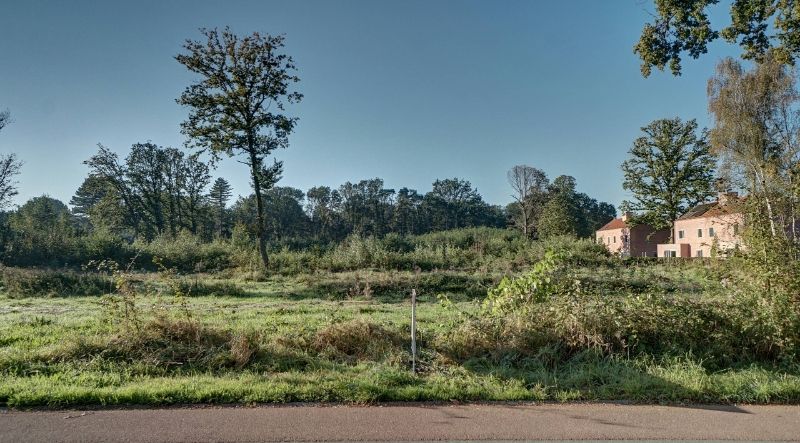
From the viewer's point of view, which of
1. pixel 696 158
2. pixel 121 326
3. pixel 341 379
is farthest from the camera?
pixel 696 158

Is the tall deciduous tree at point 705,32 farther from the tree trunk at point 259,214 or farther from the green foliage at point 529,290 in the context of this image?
the tree trunk at point 259,214

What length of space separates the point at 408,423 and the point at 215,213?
76.3 metres

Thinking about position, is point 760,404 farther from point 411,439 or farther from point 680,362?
point 411,439

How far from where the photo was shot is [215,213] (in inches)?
2913

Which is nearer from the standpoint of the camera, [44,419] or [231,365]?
[44,419]

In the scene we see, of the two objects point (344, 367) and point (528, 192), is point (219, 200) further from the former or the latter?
point (344, 367)

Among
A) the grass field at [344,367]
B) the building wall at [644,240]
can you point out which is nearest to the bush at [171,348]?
the grass field at [344,367]

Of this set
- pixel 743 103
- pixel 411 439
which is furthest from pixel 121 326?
pixel 743 103

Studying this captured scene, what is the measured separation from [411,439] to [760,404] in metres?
4.25

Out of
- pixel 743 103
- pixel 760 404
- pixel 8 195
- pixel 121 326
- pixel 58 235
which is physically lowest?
pixel 760 404

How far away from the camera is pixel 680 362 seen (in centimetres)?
620

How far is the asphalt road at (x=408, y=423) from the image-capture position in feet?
13.8

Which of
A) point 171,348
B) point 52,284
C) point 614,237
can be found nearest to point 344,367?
point 171,348

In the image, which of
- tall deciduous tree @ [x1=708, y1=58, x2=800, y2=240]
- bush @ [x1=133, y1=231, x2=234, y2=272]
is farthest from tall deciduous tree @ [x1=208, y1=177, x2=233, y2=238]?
tall deciduous tree @ [x1=708, y1=58, x2=800, y2=240]
